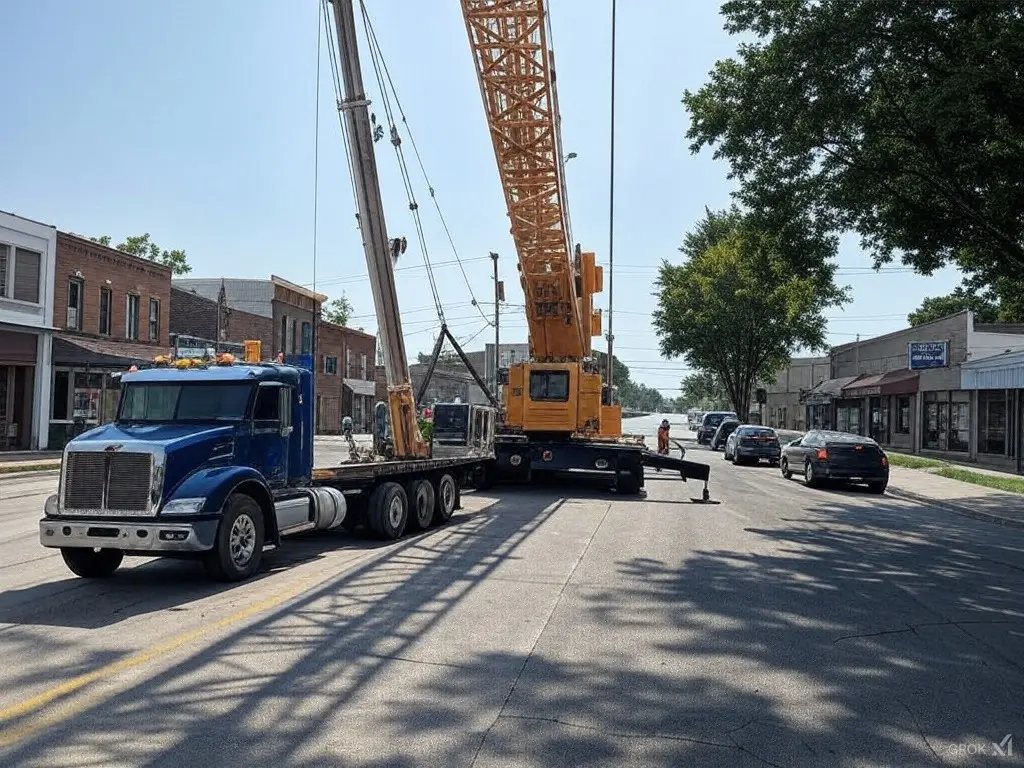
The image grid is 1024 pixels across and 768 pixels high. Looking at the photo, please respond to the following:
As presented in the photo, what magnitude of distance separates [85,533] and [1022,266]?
1837 centimetres

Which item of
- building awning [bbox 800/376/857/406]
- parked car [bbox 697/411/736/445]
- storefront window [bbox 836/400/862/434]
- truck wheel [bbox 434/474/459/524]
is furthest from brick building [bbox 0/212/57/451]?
storefront window [bbox 836/400/862/434]

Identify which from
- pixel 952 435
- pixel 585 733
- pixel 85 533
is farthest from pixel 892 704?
pixel 952 435

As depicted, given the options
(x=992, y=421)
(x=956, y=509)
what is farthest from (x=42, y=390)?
(x=992, y=421)

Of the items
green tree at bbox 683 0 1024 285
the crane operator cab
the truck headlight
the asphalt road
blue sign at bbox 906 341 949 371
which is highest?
green tree at bbox 683 0 1024 285

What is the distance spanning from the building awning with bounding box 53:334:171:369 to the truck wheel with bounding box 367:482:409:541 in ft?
61.7

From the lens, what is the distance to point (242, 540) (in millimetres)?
8805

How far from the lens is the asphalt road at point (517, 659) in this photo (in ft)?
15.0

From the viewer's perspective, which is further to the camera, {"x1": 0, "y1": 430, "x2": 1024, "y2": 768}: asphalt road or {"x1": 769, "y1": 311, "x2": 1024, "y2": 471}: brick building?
{"x1": 769, "y1": 311, "x2": 1024, "y2": 471}: brick building

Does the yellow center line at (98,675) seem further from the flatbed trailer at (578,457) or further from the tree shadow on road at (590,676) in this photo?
the flatbed trailer at (578,457)

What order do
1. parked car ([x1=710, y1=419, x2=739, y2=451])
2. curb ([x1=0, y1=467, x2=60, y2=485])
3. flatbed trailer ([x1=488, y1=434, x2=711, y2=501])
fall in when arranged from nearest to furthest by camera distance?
flatbed trailer ([x1=488, y1=434, x2=711, y2=501])
curb ([x1=0, y1=467, x2=60, y2=485])
parked car ([x1=710, y1=419, x2=739, y2=451])

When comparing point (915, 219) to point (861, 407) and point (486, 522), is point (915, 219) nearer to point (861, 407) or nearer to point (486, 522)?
point (486, 522)

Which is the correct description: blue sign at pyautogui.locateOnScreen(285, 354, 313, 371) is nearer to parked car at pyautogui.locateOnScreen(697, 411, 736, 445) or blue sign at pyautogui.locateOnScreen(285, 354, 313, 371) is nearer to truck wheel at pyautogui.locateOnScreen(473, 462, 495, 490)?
truck wheel at pyautogui.locateOnScreen(473, 462, 495, 490)

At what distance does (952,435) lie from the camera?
3475cm

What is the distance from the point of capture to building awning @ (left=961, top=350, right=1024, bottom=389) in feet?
93.8
